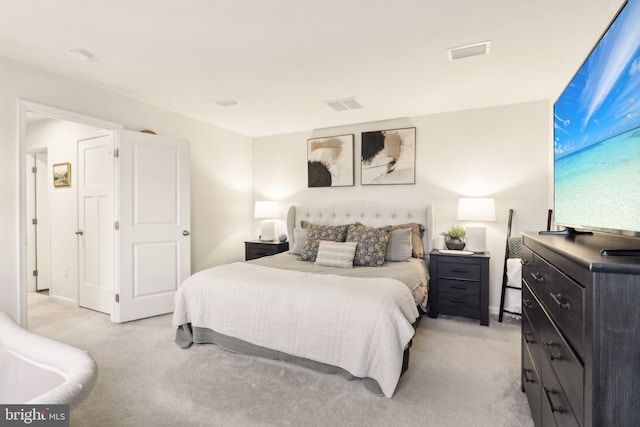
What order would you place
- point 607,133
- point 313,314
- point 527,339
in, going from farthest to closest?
point 313,314 < point 527,339 < point 607,133

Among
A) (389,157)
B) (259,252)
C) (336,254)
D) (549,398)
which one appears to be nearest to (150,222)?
(259,252)

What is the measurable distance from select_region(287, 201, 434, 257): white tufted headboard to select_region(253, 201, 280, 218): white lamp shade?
26 centimetres

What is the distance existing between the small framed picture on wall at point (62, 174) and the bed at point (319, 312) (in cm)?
263

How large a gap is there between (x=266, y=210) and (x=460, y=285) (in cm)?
283

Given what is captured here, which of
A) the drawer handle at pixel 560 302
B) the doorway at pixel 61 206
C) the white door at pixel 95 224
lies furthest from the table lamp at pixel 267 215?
the drawer handle at pixel 560 302

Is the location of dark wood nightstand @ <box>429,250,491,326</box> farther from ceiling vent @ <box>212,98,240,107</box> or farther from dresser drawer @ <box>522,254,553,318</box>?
ceiling vent @ <box>212,98,240,107</box>

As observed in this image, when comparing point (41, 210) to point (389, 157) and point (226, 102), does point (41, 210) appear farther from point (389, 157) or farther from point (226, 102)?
point (389, 157)

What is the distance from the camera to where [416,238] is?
148 inches

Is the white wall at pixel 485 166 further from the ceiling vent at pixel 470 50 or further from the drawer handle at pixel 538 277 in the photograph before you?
the drawer handle at pixel 538 277

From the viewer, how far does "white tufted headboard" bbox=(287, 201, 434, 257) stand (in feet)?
12.8

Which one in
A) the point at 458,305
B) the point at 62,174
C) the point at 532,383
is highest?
the point at 62,174

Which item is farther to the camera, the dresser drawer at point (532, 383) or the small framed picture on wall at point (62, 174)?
the small framed picture on wall at point (62, 174)

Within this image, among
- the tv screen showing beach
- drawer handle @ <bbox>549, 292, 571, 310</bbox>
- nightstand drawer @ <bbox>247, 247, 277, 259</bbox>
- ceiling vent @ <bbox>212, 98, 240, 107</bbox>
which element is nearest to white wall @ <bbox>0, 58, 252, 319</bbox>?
nightstand drawer @ <bbox>247, 247, 277, 259</bbox>

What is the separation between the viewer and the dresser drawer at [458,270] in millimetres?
3371
